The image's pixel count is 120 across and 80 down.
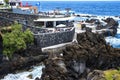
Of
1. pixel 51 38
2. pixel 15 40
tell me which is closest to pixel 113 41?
pixel 51 38

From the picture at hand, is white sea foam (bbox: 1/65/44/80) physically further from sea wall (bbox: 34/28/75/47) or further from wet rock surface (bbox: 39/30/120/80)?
sea wall (bbox: 34/28/75/47)

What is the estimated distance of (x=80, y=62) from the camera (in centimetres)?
4706

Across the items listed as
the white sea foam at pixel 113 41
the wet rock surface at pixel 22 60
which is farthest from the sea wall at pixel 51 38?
the white sea foam at pixel 113 41

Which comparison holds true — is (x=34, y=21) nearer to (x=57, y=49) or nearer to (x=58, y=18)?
(x=58, y=18)

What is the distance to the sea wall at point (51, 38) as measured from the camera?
62.4m

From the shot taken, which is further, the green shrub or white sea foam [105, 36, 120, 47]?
white sea foam [105, 36, 120, 47]

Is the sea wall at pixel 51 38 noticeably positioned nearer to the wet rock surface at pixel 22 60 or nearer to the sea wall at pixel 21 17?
the wet rock surface at pixel 22 60

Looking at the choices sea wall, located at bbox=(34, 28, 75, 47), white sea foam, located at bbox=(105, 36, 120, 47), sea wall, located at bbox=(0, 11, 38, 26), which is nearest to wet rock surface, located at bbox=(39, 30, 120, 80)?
sea wall, located at bbox=(34, 28, 75, 47)

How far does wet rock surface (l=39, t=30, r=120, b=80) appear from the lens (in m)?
45.6

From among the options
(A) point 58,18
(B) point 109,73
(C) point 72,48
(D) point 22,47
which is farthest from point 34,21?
(B) point 109,73

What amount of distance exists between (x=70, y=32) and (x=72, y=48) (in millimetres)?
Answer: 17519

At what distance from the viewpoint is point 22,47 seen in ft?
197

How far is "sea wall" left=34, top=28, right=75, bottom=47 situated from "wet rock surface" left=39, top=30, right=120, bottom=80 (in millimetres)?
11260

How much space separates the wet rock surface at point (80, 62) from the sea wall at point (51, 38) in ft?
36.9
